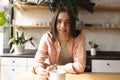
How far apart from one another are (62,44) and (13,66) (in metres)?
1.57

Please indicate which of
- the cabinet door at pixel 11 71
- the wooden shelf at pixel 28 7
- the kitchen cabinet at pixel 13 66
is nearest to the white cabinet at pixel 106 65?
the kitchen cabinet at pixel 13 66

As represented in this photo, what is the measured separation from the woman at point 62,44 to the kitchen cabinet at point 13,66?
137 centimetres

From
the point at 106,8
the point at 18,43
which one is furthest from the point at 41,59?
the point at 106,8

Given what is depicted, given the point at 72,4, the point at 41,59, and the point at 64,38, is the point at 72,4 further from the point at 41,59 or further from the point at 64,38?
the point at 41,59

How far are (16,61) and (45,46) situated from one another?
1494 mm

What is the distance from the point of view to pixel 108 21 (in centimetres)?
380

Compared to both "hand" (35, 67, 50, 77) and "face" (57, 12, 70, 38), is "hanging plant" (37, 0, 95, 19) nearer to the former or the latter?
"face" (57, 12, 70, 38)

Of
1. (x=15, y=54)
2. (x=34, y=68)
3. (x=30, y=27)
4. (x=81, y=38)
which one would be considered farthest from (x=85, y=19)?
(x=34, y=68)

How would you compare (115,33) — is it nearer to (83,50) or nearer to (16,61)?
(16,61)

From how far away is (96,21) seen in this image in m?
3.81

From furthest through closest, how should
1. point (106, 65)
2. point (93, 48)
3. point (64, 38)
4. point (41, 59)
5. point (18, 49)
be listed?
point (93, 48) < point (18, 49) < point (106, 65) < point (64, 38) < point (41, 59)

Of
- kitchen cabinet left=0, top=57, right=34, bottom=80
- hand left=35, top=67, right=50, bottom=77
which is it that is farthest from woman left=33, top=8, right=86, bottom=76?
kitchen cabinet left=0, top=57, right=34, bottom=80

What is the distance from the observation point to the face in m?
1.93

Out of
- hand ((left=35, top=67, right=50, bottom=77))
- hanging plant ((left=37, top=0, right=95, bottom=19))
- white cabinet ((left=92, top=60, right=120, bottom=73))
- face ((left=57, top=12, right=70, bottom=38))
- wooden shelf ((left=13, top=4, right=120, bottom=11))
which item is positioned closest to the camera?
hand ((left=35, top=67, right=50, bottom=77))
